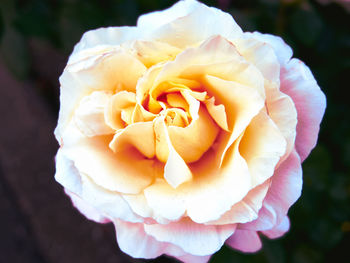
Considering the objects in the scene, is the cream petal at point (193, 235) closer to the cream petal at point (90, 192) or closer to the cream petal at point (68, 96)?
the cream petal at point (90, 192)

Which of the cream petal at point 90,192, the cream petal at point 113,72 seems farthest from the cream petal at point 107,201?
the cream petal at point 113,72

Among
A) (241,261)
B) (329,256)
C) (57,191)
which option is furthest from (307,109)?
(57,191)

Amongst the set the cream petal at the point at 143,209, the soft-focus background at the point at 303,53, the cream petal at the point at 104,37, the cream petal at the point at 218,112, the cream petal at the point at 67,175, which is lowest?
the soft-focus background at the point at 303,53

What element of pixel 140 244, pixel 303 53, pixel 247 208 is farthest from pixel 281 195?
pixel 303 53

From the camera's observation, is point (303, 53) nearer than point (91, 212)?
No

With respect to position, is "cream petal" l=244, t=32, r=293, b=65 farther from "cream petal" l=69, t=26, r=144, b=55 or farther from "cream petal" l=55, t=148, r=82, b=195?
"cream petal" l=55, t=148, r=82, b=195

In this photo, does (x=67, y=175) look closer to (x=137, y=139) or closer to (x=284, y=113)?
(x=137, y=139)

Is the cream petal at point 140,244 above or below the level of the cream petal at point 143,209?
below
